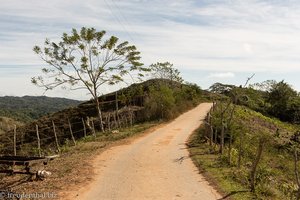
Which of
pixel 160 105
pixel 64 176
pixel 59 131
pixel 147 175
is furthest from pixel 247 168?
pixel 59 131

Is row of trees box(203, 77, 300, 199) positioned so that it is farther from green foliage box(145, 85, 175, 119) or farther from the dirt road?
green foliage box(145, 85, 175, 119)

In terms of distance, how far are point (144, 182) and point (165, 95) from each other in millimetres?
24091

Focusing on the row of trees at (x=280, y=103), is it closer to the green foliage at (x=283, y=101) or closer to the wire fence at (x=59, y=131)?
the green foliage at (x=283, y=101)

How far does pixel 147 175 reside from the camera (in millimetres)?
14016

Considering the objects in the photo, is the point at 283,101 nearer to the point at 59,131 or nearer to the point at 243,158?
the point at 59,131

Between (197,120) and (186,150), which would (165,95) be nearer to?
(197,120)

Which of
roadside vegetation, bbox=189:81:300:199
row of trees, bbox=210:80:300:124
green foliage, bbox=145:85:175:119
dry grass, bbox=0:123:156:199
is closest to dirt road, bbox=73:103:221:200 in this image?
dry grass, bbox=0:123:156:199

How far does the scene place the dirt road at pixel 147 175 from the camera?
11.5 m

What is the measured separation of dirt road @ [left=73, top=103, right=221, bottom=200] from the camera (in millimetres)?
11539

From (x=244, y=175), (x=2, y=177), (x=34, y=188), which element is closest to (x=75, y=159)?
(x=2, y=177)

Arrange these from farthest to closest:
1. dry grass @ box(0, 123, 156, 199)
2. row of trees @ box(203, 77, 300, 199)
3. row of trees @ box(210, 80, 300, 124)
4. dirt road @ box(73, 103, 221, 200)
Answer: row of trees @ box(210, 80, 300, 124) → row of trees @ box(203, 77, 300, 199) → dry grass @ box(0, 123, 156, 199) → dirt road @ box(73, 103, 221, 200)

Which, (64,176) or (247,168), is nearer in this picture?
(64,176)

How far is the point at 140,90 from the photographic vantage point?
47.4m

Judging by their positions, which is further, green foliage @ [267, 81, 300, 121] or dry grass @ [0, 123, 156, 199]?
green foliage @ [267, 81, 300, 121]
